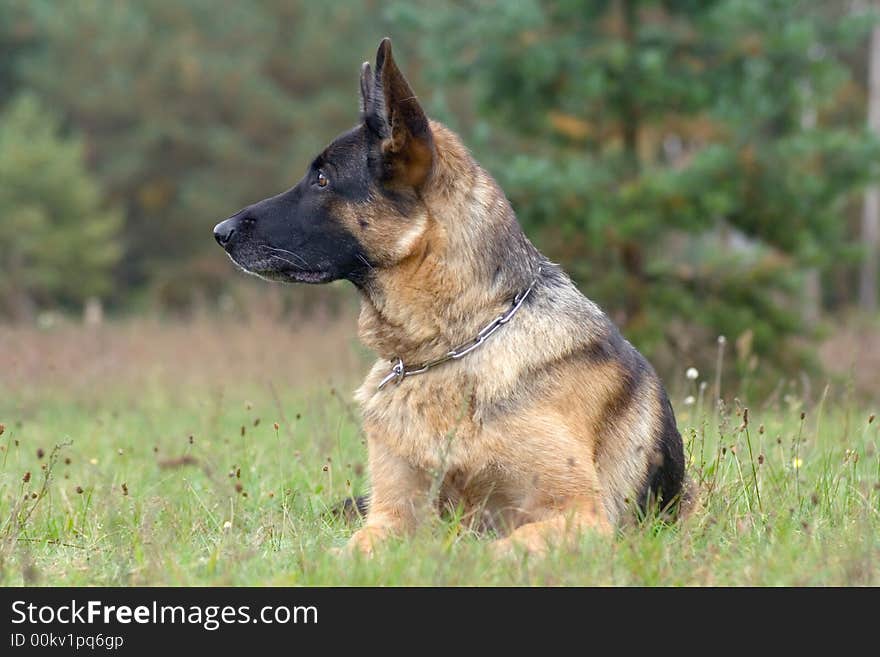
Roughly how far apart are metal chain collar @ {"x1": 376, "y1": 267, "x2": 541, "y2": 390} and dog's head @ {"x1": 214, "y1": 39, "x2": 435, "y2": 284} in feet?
1.36

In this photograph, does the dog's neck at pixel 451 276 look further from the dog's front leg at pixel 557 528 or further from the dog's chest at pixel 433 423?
the dog's front leg at pixel 557 528

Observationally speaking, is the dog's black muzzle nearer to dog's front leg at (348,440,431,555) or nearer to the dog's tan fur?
the dog's tan fur

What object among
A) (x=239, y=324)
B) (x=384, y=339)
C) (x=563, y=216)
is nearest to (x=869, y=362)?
(x=563, y=216)

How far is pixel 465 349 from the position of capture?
4.13 metres

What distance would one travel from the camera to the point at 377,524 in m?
4.11

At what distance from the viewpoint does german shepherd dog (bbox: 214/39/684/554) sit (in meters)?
3.95

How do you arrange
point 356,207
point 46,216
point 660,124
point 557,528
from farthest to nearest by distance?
point 46,216, point 660,124, point 356,207, point 557,528

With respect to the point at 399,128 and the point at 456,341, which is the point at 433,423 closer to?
the point at 456,341

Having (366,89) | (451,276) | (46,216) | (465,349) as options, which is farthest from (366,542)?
(46,216)

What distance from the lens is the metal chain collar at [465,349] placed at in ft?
13.5

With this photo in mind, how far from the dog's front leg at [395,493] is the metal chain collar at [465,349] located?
11.3 inches

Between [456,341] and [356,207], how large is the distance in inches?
26.6
